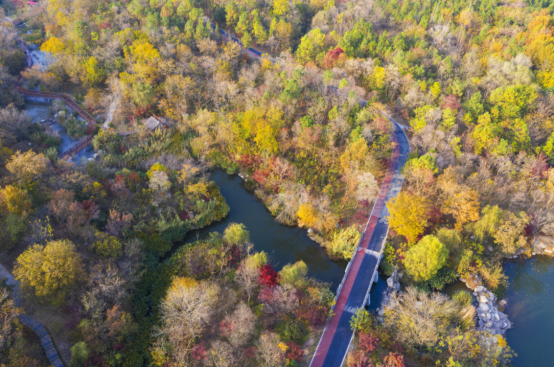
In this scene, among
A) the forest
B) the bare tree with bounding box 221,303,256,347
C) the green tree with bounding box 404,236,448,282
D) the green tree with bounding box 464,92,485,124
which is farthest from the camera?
the green tree with bounding box 464,92,485,124

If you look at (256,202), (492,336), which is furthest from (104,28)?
(492,336)

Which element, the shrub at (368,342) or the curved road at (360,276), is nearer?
the shrub at (368,342)

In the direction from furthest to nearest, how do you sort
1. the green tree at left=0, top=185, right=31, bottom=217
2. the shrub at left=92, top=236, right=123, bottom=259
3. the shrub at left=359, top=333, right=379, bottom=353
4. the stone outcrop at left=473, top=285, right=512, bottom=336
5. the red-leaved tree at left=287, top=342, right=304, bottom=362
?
the stone outcrop at left=473, top=285, right=512, bottom=336 → the shrub at left=92, top=236, right=123, bottom=259 → the green tree at left=0, top=185, right=31, bottom=217 → the red-leaved tree at left=287, top=342, right=304, bottom=362 → the shrub at left=359, top=333, right=379, bottom=353

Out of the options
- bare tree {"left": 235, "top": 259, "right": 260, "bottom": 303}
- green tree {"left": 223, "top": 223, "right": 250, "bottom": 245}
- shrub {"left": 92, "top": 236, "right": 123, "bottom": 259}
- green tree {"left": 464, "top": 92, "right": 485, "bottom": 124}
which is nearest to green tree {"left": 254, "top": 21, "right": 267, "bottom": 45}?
green tree {"left": 464, "top": 92, "right": 485, "bottom": 124}

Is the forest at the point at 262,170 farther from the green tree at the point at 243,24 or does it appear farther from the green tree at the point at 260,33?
the green tree at the point at 243,24

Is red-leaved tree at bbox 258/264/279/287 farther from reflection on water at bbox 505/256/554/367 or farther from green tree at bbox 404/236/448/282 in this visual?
reflection on water at bbox 505/256/554/367

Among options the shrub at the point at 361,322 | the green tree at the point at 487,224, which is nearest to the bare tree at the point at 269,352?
the shrub at the point at 361,322

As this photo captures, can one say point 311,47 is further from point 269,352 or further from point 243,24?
point 269,352
